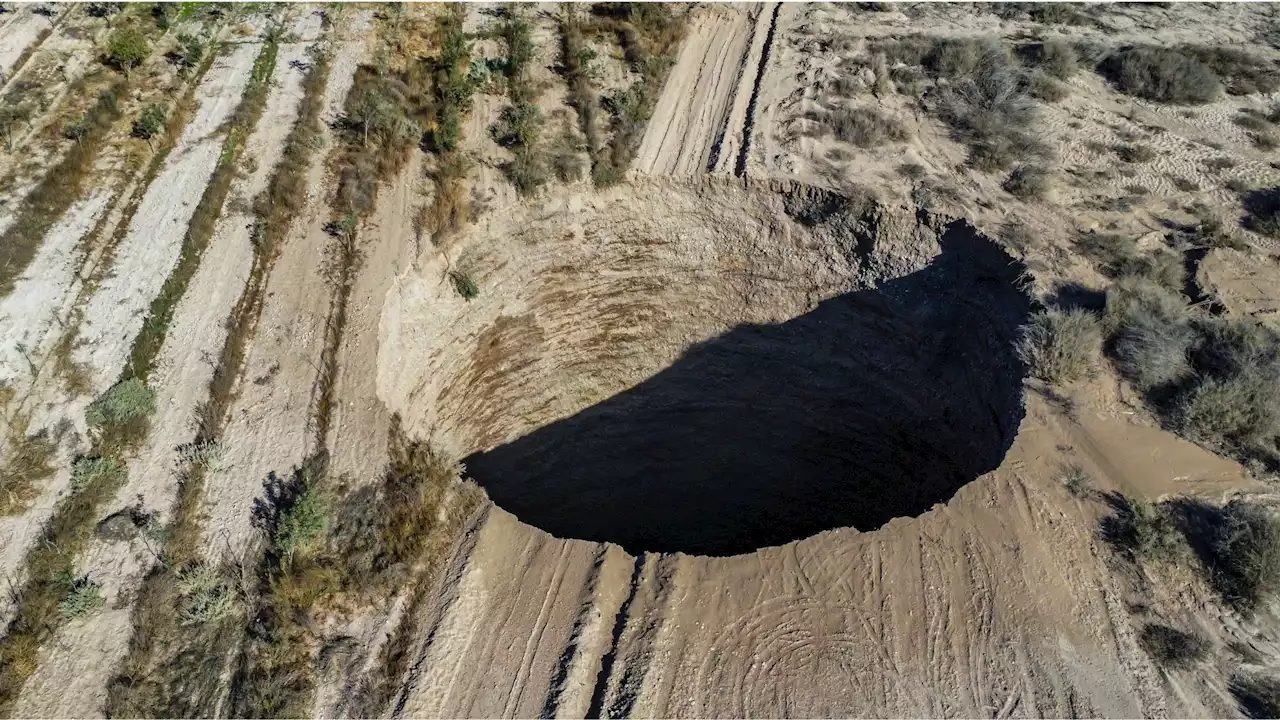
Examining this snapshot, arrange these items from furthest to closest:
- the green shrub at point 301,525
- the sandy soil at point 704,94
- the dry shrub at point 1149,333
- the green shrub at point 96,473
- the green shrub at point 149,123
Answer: the sandy soil at point 704,94
the green shrub at point 149,123
the dry shrub at point 1149,333
the green shrub at point 96,473
the green shrub at point 301,525

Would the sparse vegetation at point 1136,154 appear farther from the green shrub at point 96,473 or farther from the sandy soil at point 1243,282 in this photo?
the green shrub at point 96,473

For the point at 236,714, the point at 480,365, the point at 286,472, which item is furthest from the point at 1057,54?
the point at 236,714

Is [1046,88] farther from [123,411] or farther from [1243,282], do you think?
[123,411]

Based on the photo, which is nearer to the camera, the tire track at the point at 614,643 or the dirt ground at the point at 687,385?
the tire track at the point at 614,643

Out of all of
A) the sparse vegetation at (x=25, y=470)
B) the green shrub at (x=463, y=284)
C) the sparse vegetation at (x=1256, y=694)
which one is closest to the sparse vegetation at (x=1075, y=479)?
the sparse vegetation at (x=1256, y=694)

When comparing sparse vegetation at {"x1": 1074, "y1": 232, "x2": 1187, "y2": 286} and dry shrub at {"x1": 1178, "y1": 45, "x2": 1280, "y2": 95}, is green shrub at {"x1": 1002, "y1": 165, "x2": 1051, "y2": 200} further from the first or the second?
dry shrub at {"x1": 1178, "y1": 45, "x2": 1280, "y2": 95}

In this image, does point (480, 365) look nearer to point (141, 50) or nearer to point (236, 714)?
point (236, 714)

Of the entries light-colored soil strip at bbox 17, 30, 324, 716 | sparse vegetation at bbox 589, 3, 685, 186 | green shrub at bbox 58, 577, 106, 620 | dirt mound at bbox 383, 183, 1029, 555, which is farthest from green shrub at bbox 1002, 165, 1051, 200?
green shrub at bbox 58, 577, 106, 620

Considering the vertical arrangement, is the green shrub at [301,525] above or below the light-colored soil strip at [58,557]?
above
